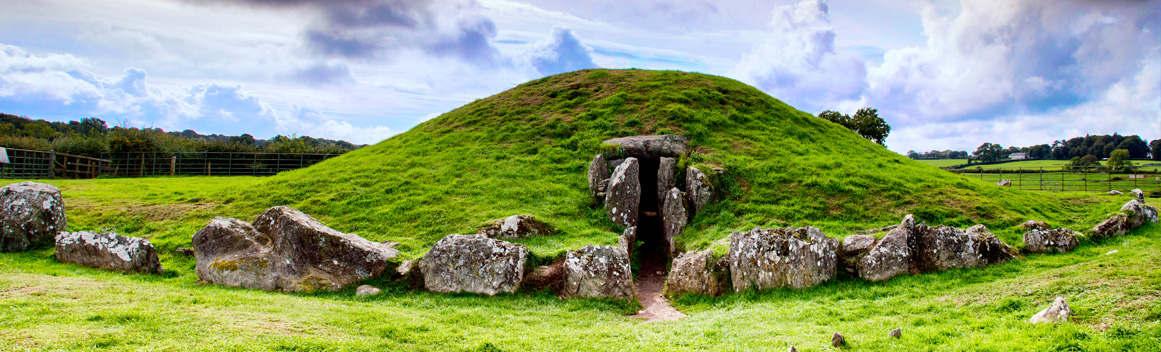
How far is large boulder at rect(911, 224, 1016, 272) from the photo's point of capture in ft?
36.0

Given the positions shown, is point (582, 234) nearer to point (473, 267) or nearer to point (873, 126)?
point (473, 267)

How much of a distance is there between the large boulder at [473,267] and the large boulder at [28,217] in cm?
1097

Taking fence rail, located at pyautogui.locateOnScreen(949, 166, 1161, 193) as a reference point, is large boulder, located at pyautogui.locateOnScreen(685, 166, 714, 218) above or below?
below

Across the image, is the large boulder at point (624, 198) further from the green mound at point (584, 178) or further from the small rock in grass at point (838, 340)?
the small rock in grass at point (838, 340)

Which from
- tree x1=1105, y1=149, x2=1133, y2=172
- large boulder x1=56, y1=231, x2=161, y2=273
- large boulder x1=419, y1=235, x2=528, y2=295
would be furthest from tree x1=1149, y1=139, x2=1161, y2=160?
large boulder x1=56, y1=231, x2=161, y2=273

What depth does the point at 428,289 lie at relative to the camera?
11.1 metres

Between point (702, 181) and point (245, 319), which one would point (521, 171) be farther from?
point (245, 319)

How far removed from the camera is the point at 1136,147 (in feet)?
222

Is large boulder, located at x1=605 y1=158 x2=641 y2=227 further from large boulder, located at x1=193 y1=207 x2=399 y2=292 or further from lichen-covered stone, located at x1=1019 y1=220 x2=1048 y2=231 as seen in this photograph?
lichen-covered stone, located at x1=1019 y1=220 x2=1048 y2=231

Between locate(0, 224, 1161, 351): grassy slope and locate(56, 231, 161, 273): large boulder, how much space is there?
485mm

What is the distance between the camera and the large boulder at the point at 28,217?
43.7 feet

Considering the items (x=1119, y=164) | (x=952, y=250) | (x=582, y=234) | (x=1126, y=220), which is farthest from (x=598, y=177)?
(x=1119, y=164)

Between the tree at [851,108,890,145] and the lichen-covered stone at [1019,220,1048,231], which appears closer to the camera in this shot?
the lichen-covered stone at [1019,220,1048,231]

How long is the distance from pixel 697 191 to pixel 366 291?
9.64 metres
